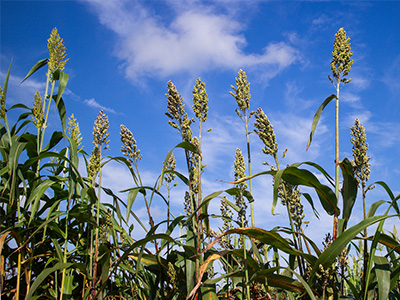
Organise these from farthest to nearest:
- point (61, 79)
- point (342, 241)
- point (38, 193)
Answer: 1. point (61, 79)
2. point (38, 193)
3. point (342, 241)

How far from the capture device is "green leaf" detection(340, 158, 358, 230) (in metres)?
1.91

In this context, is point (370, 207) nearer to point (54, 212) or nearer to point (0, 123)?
point (54, 212)

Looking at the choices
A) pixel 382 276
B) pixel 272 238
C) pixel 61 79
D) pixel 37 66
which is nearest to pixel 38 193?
pixel 61 79

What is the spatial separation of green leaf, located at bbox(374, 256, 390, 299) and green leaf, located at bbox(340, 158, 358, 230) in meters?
0.24

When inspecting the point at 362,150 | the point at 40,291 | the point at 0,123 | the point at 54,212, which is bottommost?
the point at 40,291

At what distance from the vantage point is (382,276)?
1653mm

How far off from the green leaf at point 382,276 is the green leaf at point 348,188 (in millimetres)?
243

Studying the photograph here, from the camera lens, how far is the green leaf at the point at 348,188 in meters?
1.91

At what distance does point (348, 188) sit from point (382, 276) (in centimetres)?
49

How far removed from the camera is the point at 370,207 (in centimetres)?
196

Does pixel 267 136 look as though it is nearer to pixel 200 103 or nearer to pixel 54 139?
pixel 200 103

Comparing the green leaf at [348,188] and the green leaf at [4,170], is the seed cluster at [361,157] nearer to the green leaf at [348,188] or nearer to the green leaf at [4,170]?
the green leaf at [348,188]

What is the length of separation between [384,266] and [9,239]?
93.3 inches

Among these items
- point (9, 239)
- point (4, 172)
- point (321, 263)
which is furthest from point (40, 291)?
point (321, 263)
